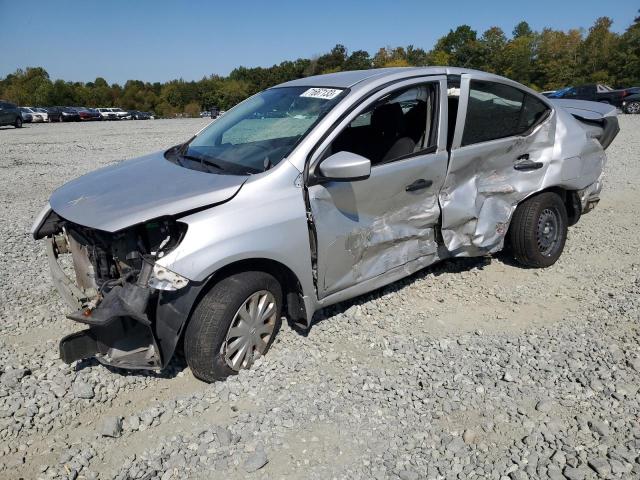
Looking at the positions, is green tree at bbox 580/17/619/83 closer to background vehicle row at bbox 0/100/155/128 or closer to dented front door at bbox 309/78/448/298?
background vehicle row at bbox 0/100/155/128

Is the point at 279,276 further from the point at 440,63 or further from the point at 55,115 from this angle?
the point at 440,63

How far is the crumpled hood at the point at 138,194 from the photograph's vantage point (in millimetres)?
2953

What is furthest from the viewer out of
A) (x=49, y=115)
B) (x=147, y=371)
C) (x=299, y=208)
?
(x=49, y=115)

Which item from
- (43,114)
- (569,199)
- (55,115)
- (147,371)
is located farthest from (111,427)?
(55,115)

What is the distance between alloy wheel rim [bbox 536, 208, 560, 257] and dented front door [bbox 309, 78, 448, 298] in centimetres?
127

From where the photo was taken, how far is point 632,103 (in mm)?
25734

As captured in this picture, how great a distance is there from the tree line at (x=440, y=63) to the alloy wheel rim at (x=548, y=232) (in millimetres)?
41238

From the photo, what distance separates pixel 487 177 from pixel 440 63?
2731 inches

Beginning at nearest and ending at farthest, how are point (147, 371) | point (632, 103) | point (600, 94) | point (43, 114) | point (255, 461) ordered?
point (255, 461)
point (147, 371)
point (632, 103)
point (600, 94)
point (43, 114)

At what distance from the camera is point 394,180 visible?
377 cm

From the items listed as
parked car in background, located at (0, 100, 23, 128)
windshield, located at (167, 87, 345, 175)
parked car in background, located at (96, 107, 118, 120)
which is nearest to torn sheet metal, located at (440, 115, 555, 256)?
windshield, located at (167, 87, 345, 175)

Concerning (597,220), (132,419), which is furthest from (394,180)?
(597,220)

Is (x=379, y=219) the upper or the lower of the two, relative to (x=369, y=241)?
upper

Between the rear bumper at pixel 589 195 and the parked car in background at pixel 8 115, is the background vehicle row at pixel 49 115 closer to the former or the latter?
the parked car in background at pixel 8 115
